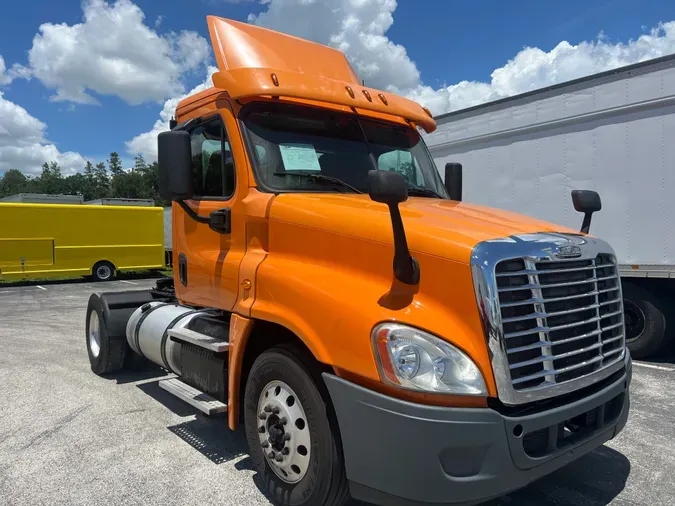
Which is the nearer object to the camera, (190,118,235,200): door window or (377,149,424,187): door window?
(190,118,235,200): door window

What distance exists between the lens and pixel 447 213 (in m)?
3.23

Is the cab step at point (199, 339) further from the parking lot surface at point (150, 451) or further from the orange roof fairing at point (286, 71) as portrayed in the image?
the orange roof fairing at point (286, 71)

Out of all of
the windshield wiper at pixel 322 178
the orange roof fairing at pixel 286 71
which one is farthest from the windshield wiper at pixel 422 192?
the orange roof fairing at pixel 286 71

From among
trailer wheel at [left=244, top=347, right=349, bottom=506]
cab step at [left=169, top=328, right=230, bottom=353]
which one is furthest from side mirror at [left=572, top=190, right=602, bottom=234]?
cab step at [left=169, top=328, right=230, bottom=353]

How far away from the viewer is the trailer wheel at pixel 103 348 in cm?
614

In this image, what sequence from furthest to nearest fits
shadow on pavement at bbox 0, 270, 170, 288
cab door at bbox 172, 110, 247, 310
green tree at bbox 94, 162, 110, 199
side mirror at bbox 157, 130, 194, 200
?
green tree at bbox 94, 162, 110, 199 < shadow on pavement at bbox 0, 270, 170, 288 < cab door at bbox 172, 110, 247, 310 < side mirror at bbox 157, 130, 194, 200

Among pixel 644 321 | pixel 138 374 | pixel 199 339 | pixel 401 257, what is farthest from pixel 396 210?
pixel 644 321

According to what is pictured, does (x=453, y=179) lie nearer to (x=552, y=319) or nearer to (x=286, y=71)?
(x=286, y=71)

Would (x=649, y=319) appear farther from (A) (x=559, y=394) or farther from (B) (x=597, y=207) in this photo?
(A) (x=559, y=394)

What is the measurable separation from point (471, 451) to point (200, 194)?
9.52 ft

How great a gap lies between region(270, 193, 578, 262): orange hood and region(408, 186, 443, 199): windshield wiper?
15.9 inches

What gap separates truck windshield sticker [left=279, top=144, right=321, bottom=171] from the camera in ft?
12.3

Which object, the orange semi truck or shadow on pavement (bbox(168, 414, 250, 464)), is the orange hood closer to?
the orange semi truck

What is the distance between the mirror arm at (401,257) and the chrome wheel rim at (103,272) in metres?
19.4
